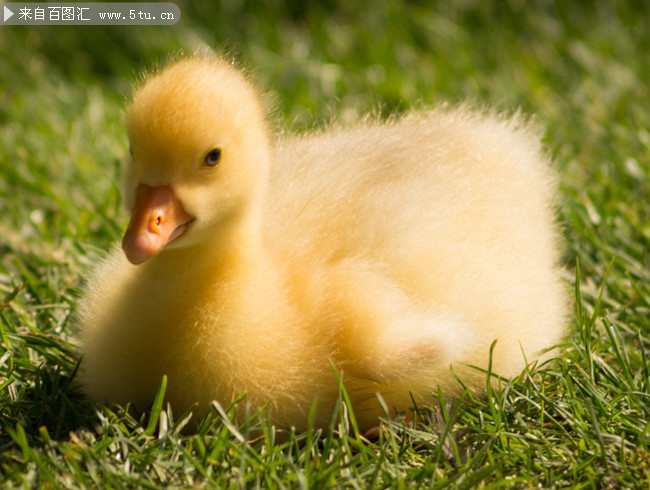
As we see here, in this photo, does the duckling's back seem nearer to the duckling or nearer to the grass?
the duckling

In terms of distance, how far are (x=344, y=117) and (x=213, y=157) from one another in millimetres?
1739

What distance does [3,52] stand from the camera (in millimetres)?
4223

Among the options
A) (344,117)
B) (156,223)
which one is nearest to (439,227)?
(156,223)

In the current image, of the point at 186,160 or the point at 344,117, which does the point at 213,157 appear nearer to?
the point at 186,160

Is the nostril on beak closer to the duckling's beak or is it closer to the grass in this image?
the duckling's beak

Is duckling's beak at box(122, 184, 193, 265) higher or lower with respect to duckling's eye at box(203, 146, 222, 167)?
lower

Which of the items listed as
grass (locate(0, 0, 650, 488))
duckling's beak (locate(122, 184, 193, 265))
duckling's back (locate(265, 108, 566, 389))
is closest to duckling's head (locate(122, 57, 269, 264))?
duckling's beak (locate(122, 184, 193, 265))

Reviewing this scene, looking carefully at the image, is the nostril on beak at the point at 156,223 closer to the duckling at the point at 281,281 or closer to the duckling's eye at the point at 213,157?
the duckling at the point at 281,281

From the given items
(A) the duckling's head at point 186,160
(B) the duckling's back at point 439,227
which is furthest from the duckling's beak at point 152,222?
(B) the duckling's back at point 439,227

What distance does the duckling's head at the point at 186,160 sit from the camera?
1.66m

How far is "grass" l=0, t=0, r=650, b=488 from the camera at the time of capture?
1663 millimetres

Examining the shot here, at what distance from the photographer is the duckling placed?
1709 mm

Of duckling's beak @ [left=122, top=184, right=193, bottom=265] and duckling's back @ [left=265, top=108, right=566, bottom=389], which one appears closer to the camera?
duckling's beak @ [left=122, top=184, right=193, bottom=265]

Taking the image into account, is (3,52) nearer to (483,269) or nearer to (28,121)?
(28,121)
